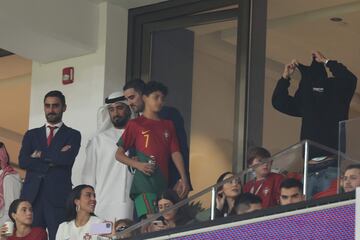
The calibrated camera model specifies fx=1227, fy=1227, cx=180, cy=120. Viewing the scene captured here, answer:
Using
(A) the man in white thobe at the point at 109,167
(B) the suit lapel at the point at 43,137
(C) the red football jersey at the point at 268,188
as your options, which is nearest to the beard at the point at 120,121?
(A) the man in white thobe at the point at 109,167

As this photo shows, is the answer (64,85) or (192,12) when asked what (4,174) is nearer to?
(64,85)

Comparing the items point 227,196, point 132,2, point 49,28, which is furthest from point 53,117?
point 227,196

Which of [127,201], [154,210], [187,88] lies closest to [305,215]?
[154,210]

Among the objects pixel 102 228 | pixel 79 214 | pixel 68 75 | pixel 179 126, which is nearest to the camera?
pixel 102 228

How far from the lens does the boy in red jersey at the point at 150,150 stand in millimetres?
8156

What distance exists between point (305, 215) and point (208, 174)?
10.6 feet

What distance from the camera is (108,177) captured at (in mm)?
8875

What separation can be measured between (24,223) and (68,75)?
1.93 m

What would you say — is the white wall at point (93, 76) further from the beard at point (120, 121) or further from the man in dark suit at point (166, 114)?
the man in dark suit at point (166, 114)

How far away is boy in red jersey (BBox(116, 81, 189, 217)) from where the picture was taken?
Answer: 816 cm

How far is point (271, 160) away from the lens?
6656 millimetres

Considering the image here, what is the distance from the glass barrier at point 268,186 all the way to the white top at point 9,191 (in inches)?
104

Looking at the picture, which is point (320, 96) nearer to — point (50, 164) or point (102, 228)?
point (102, 228)

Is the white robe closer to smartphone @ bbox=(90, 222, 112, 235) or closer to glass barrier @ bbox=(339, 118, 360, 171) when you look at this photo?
smartphone @ bbox=(90, 222, 112, 235)
